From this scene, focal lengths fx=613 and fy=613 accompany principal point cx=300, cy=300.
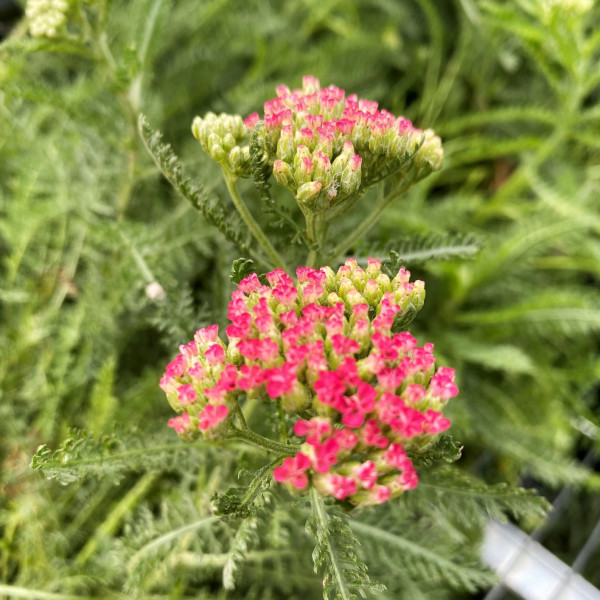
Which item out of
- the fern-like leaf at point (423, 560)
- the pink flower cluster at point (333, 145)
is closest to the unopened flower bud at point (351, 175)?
the pink flower cluster at point (333, 145)

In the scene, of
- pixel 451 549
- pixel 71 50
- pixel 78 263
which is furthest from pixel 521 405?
pixel 71 50

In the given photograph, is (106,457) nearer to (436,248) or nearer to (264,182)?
(264,182)

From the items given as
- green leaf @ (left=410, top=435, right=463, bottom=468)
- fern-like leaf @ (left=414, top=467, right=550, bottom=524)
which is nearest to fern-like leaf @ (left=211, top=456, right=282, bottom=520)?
green leaf @ (left=410, top=435, right=463, bottom=468)

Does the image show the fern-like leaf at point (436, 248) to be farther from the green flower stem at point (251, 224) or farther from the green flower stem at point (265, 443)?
the green flower stem at point (265, 443)

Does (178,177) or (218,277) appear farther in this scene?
(218,277)

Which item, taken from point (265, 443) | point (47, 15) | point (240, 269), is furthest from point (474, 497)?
point (47, 15)

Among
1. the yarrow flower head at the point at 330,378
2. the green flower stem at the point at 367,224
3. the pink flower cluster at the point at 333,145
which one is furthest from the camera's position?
the green flower stem at the point at 367,224

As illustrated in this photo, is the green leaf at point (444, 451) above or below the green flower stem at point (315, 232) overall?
below
